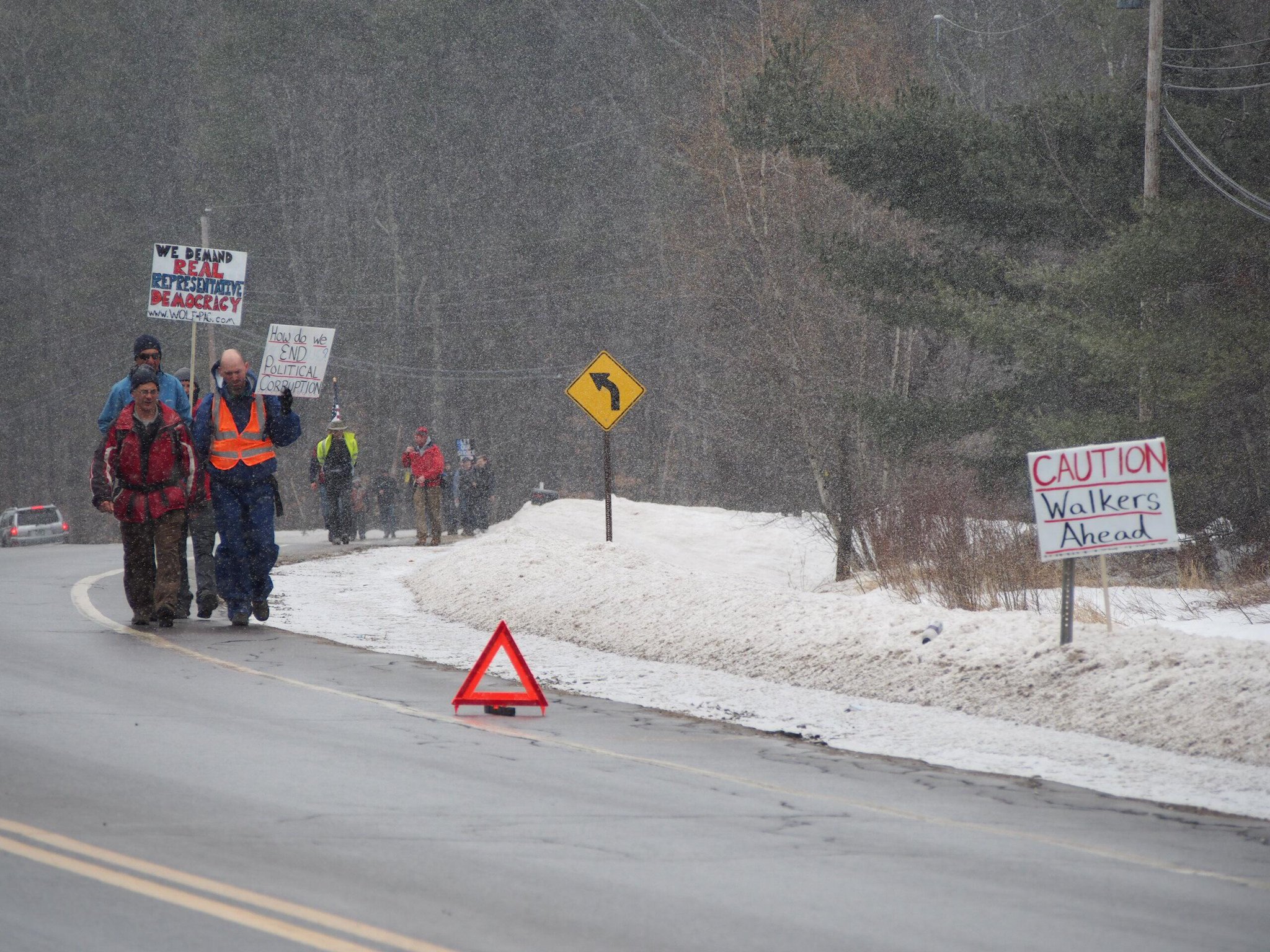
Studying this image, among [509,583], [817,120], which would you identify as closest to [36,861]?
[509,583]

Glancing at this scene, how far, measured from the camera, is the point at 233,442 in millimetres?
12656

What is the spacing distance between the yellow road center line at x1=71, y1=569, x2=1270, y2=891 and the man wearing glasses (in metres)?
2.10

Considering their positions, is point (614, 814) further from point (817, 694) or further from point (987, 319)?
point (987, 319)

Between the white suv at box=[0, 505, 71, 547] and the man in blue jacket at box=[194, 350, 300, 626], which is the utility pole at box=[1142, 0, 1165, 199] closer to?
the man in blue jacket at box=[194, 350, 300, 626]

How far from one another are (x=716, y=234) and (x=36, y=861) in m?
25.0

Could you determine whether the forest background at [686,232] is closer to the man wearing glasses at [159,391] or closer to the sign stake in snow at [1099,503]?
the sign stake in snow at [1099,503]

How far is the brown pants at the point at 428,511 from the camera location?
26750 mm

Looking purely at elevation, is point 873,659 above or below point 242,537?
below

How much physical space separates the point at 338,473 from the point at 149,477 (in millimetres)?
14333

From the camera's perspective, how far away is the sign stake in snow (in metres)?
10.1

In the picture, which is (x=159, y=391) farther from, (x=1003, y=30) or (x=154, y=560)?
(x=1003, y=30)

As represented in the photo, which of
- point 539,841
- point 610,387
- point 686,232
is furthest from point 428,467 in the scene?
point 539,841

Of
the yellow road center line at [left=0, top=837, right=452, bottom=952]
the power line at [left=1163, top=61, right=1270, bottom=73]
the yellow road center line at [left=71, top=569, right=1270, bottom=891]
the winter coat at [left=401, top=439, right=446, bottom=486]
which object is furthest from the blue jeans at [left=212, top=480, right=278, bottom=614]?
the power line at [left=1163, top=61, right=1270, bottom=73]

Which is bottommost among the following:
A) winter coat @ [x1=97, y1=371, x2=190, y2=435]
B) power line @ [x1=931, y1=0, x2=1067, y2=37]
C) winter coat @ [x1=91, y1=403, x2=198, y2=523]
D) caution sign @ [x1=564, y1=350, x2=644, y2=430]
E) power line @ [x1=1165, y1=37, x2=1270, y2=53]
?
winter coat @ [x1=91, y1=403, x2=198, y2=523]
